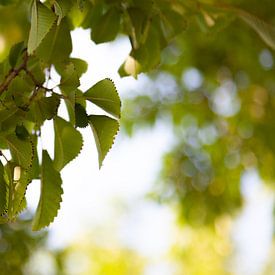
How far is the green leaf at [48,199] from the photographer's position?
89 centimetres

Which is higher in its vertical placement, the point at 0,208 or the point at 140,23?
the point at 140,23

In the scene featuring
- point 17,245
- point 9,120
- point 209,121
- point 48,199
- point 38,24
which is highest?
point 38,24

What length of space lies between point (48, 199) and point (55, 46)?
239mm

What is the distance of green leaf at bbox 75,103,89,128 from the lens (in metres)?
0.82

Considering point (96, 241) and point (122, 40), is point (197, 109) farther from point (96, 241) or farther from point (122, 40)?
point (96, 241)

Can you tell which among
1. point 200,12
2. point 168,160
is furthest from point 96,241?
point 200,12

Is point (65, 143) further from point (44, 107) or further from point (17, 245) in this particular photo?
point (17, 245)

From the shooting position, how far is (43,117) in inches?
34.0

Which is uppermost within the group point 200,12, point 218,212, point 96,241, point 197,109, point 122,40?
point 200,12

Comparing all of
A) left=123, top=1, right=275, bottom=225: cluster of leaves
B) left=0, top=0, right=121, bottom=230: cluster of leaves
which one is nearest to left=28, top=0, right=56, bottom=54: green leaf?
left=0, top=0, right=121, bottom=230: cluster of leaves

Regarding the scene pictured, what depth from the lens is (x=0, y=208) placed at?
80 cm

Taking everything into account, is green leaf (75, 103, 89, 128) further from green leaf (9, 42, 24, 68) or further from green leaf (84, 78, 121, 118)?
green leaf (9, 42, 24, 68)

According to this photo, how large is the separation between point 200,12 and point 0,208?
1.87 feet

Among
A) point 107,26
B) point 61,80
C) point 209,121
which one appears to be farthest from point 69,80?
point 209,121
